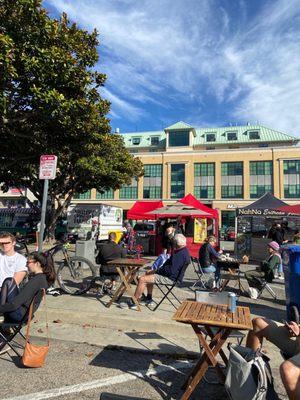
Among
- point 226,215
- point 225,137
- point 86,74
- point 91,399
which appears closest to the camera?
point 91,399

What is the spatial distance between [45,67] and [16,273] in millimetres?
6122

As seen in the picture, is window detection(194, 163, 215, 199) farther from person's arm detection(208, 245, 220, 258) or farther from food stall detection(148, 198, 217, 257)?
person's arm detection(208, 245, 220, 258)

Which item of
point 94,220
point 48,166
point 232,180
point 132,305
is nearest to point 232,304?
point 132,305

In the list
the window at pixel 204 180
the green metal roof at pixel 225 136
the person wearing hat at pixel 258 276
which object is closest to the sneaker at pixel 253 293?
the person wearing hat at pixel 258 276

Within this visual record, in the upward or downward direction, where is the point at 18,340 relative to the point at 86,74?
downward

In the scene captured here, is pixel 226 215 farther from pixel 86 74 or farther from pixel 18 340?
pixel 18 340

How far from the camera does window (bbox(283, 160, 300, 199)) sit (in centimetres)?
4684

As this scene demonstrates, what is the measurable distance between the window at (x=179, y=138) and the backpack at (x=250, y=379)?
177ft

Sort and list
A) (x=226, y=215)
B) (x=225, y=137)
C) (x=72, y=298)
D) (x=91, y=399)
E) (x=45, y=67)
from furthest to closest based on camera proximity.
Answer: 1. (x=225, y=137)
2. (x=226, y=215)
3. (x=45, y=67)
4. (x=72, y=298)
5. (x=91, y=399)

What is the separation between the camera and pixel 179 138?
2226 inches

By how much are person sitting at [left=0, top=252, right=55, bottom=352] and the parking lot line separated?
998mm

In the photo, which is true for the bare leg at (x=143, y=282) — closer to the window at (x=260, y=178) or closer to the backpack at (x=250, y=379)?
the backpack at (x=250, y=379)

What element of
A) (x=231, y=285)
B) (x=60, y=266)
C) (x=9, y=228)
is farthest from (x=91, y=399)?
(x=9, y=228)

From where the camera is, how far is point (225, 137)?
64.4m
